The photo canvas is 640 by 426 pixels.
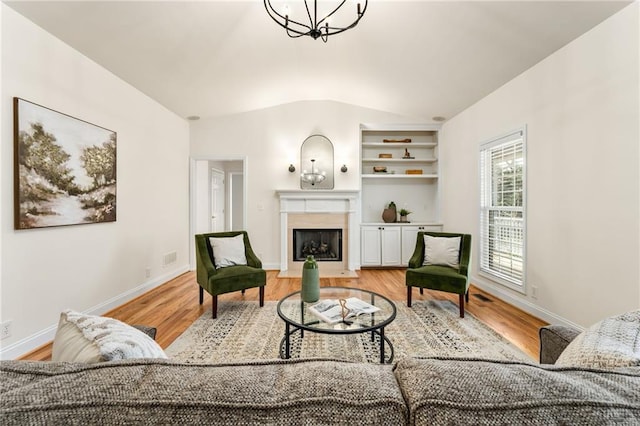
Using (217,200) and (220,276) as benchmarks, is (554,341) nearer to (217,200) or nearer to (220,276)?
(220,276)

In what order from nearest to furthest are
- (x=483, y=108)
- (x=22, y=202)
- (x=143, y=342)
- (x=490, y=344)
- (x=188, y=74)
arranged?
(x=143, y=342), (x=22, y=202), (x=490, y=344), (x=188, y=74), (x=483, y=108)

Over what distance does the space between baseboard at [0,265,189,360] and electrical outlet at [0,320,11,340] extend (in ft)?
0.29

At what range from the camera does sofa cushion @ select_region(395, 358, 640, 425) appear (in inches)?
19.4

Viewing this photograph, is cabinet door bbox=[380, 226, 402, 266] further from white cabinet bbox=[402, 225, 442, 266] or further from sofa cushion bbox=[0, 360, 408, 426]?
sofa cushion bbox=[0, 360, 408, 426]

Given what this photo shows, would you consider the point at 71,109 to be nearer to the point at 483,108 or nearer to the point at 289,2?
the point at 289,2

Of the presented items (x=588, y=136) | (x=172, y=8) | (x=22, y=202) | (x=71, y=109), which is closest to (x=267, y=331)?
(x=22, y=202)

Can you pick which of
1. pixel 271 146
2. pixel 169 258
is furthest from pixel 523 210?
pixel 169 258

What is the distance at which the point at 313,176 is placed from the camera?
5.05 m

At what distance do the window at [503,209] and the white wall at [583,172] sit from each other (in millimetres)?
150

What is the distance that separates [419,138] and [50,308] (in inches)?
220

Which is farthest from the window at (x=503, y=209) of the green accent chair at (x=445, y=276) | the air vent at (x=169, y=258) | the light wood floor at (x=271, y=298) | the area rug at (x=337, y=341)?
the air vent at (x=169, y=258)

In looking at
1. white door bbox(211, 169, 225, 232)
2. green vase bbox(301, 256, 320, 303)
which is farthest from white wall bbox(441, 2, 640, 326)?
white door bbox(211, 169, 225, 232)

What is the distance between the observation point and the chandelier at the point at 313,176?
199 inches

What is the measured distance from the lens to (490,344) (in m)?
2.38
